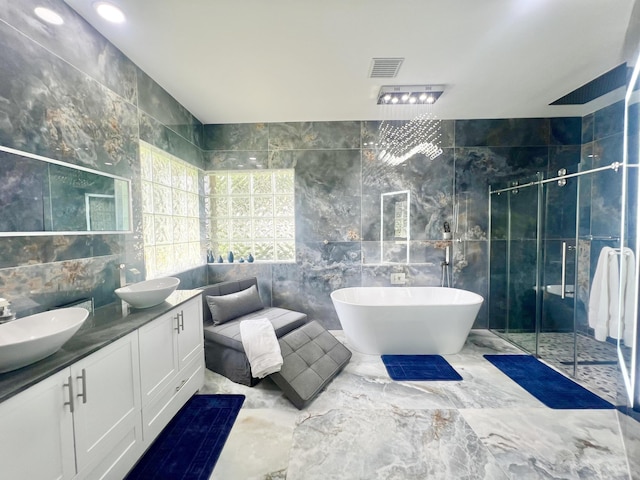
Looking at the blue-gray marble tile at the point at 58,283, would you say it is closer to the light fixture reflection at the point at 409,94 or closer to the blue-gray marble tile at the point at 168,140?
the blue-gray marble tile at the point at 168,140

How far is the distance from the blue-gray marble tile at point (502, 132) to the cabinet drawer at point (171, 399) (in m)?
3.95

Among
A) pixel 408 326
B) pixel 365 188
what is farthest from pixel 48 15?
pixel 408 326

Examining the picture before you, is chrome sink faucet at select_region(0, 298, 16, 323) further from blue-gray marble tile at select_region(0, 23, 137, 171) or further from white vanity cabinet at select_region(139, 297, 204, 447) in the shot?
blue-gray marble tile at select_region(0, 23, 137, 171)

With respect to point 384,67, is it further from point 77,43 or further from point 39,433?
point 39,433

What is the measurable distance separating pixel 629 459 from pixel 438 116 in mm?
3411

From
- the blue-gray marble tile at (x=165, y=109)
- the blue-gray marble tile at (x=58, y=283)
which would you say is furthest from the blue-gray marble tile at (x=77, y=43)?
the blue-gray marble tile at (x=58, y=283)

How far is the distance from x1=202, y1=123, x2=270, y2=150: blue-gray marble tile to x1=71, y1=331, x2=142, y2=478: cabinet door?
9.02 feet

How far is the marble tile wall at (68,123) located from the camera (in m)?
1.38

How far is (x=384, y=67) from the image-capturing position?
2.30 metres

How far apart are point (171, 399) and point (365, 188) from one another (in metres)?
3.01

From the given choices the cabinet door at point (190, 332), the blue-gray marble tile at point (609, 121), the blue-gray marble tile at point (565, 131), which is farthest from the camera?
the blue-gray marble tile at point (565, 131)

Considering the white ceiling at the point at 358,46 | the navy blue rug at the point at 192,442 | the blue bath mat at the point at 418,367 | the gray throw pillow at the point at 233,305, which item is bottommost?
the navy blue rug at the point at 192,442

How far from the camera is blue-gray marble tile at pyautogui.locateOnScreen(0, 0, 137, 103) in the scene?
4.70ft

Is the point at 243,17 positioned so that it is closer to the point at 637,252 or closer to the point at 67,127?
the point at 67,127
